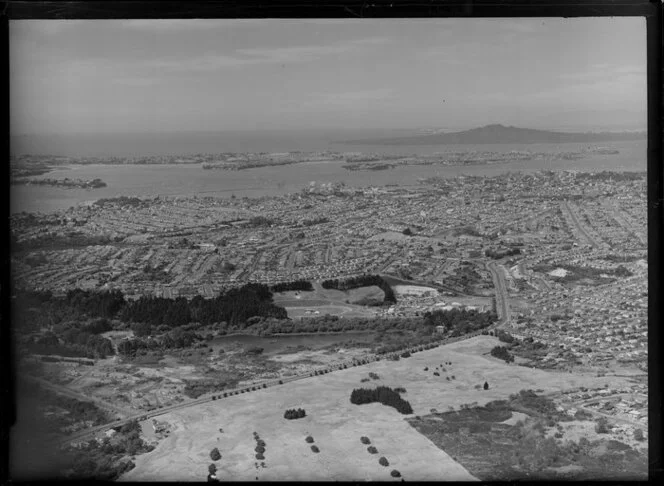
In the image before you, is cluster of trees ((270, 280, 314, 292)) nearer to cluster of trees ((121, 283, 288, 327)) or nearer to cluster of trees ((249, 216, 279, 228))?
cluster of trees ((121, 283, 288, 327))

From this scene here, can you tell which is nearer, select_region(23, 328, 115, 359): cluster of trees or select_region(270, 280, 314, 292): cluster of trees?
select_region(23, 328, 115, 359): cluster of trees

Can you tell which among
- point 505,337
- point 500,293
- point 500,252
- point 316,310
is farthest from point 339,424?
point 500,252

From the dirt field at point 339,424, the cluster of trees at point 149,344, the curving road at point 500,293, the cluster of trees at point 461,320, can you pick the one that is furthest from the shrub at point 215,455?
the curving road at point 500,293

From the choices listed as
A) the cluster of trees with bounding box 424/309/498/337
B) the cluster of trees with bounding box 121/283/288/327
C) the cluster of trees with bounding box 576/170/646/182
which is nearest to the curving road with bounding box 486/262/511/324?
the cluster of trees with bounding box 424/309/498/337

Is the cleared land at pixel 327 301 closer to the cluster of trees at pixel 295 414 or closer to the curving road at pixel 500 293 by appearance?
the cluster of trees at pixel 295 414

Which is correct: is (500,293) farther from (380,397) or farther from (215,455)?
(215,455)

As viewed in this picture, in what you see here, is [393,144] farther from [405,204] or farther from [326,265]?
[326,265]

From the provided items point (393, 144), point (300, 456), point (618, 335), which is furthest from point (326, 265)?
point (618, 335)
